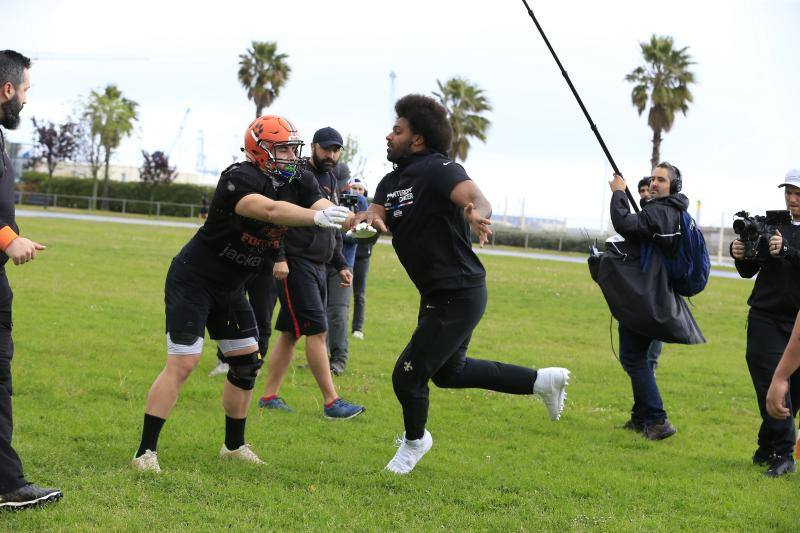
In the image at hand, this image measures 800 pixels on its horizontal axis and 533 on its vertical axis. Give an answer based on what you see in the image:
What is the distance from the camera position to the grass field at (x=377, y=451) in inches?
200

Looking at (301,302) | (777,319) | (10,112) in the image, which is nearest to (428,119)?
(10,112)

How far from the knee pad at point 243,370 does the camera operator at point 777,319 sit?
349 centimetres

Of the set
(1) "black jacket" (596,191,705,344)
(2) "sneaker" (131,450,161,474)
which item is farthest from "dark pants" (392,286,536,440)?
(1) "black jacket" (596,191,705,344)

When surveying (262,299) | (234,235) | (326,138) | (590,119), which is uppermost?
(590,119)

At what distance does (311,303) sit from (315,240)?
0.63 meters

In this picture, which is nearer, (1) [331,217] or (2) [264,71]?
(1) [331,217]

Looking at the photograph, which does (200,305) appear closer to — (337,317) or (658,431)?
(658,431)

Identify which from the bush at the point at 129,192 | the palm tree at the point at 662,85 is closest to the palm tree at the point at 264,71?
the bush at the point at 129,192

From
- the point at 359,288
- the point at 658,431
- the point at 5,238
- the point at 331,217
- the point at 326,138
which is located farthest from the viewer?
the point at 359,288

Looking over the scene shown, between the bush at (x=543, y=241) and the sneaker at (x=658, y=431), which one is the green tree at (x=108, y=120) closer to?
the bush at (x=543, y=241)

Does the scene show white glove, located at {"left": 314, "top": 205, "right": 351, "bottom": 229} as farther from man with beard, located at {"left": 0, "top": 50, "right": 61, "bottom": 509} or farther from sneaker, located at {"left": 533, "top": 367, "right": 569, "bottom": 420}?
sneaker, located at {"left": 533, "top": 367, "right": 569, "bottom": 420}

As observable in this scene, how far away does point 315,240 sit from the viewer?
823 cm

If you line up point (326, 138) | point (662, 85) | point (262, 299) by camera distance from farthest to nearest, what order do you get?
1. point (662, 85)
2. point (262, 299)
3. point (326, 138)

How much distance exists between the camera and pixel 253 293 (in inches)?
357
